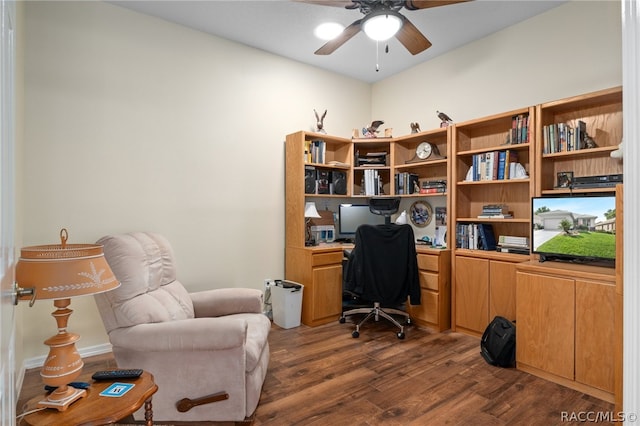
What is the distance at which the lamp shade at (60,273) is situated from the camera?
1245 millimetres

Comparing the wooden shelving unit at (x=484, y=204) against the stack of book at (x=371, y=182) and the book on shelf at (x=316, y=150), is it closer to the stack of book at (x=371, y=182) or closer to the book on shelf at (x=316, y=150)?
the stack of book at (x=371, y=182)

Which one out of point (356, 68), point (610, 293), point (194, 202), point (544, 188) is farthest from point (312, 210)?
point (610, 293)

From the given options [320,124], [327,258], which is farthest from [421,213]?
[320,124]

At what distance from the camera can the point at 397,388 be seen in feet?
7.55

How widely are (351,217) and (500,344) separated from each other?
6.81 ft

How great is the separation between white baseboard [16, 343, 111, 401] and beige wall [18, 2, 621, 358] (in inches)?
1.7

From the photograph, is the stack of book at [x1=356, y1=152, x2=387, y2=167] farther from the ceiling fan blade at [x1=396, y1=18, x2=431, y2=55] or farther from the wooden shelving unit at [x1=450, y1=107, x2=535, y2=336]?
the ceiling fan blade at [x1=396, y1=18, x2=431, y2=55]

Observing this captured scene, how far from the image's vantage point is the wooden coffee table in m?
1.20

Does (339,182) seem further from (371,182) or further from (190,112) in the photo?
(190,112)

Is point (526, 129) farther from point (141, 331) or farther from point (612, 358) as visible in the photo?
point (141, 331)

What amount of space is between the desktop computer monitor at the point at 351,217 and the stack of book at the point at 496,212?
1.30 metres

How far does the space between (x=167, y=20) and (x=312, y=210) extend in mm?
2296

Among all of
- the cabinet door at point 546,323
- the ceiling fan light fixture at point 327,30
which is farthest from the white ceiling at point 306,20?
the cabinet door at point 546,323

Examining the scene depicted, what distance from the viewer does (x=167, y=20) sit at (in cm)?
312
